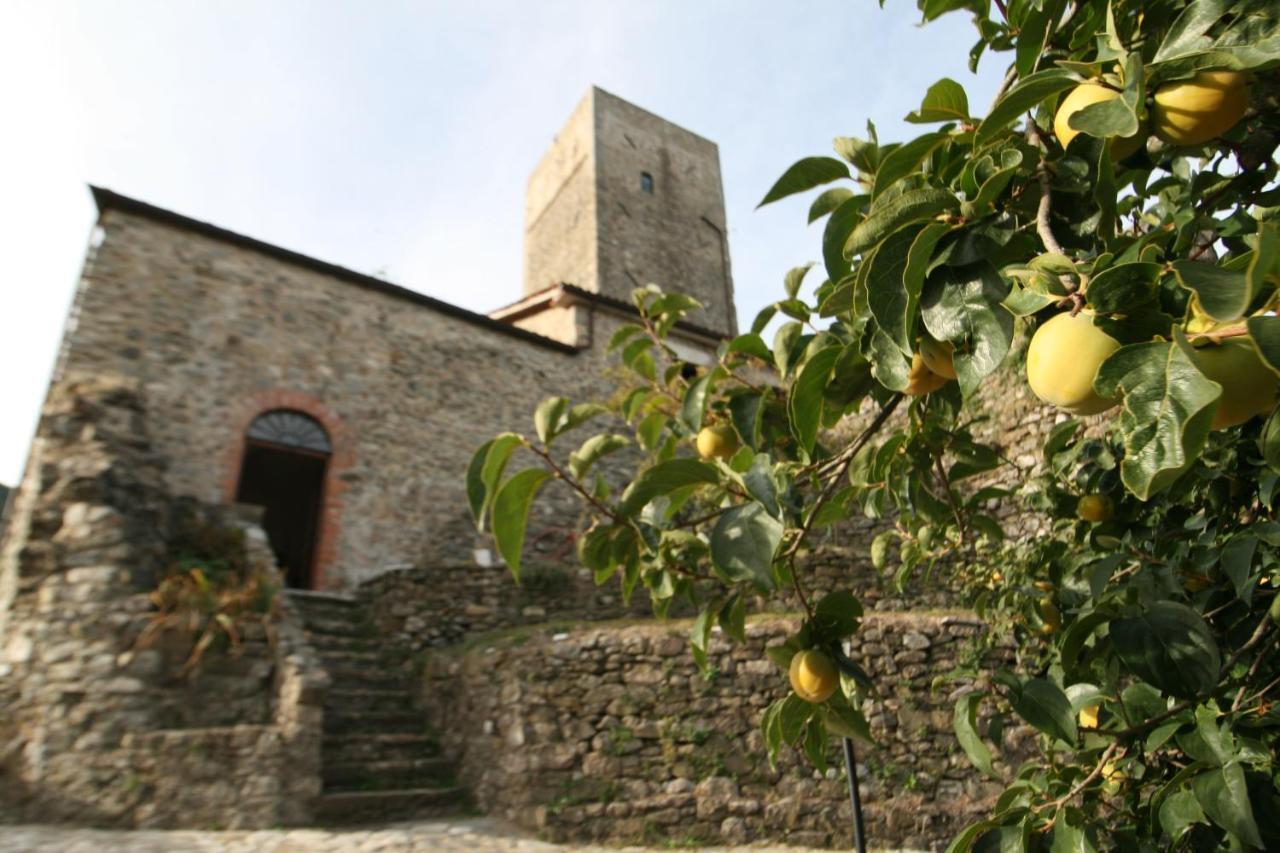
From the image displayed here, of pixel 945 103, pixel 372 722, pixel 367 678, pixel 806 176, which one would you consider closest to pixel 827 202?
pixel 806 176

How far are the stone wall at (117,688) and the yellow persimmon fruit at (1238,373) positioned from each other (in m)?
5.70

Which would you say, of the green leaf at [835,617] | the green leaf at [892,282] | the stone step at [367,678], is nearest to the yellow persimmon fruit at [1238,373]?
the green leaf at [892,282]

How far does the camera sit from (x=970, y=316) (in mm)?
826

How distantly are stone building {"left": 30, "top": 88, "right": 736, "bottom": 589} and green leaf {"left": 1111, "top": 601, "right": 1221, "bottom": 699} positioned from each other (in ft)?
27.0

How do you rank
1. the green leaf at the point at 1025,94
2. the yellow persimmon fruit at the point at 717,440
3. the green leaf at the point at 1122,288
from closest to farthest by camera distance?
the green leaf at the point at 1122,288 < the green leaf at the point at 1025,94 < the yellow persimmon fruit at the point at 717,440

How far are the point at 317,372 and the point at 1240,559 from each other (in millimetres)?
9086

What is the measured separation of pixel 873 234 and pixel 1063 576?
1.55m

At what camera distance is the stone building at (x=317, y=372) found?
773 cm

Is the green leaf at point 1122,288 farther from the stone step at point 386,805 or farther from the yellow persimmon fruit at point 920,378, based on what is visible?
the stone step at point 386,805

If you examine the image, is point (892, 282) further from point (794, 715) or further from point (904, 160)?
point (794, 715)

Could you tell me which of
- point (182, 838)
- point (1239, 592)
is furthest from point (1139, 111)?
point (182, 838)

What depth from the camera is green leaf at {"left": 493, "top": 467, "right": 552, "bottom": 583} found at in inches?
42.6

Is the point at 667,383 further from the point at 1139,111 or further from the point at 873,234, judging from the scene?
the point at 1139,111

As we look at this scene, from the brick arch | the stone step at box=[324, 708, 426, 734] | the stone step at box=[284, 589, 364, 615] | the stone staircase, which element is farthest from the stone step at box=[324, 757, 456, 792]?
the brick arch
